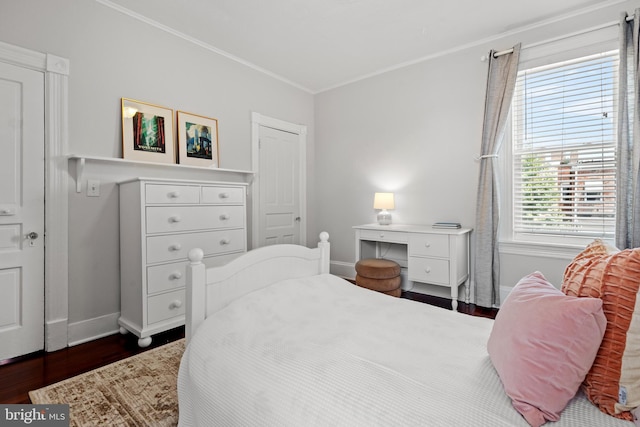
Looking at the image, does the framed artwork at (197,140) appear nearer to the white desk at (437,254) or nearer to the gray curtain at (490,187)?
the white desk at (437,254)

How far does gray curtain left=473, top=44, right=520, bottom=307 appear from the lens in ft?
9.59

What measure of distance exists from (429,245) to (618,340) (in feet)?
7.23

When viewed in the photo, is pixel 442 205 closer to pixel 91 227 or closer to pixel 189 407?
pixel 189 407

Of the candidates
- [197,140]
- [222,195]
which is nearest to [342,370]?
[222,195]

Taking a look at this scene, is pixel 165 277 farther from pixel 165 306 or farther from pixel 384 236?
pixel 384 236

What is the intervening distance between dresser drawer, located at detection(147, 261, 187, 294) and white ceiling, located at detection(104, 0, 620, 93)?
2068 millimetres

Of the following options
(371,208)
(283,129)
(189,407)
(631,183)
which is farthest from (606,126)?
(189,407)

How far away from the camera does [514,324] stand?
93 centimetres

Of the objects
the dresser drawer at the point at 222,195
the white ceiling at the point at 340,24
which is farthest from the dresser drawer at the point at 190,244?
the white ceiling at the point at 340,24

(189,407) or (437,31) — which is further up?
(437,31)

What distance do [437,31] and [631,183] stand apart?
200 cm

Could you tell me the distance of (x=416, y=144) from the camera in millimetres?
3551

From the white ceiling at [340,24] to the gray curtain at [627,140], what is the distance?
0.41 metres

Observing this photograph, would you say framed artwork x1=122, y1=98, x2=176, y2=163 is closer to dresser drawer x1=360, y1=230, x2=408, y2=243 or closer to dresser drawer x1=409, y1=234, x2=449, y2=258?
dresser drawer x1=360, y1=230, x2=408, y2=243
